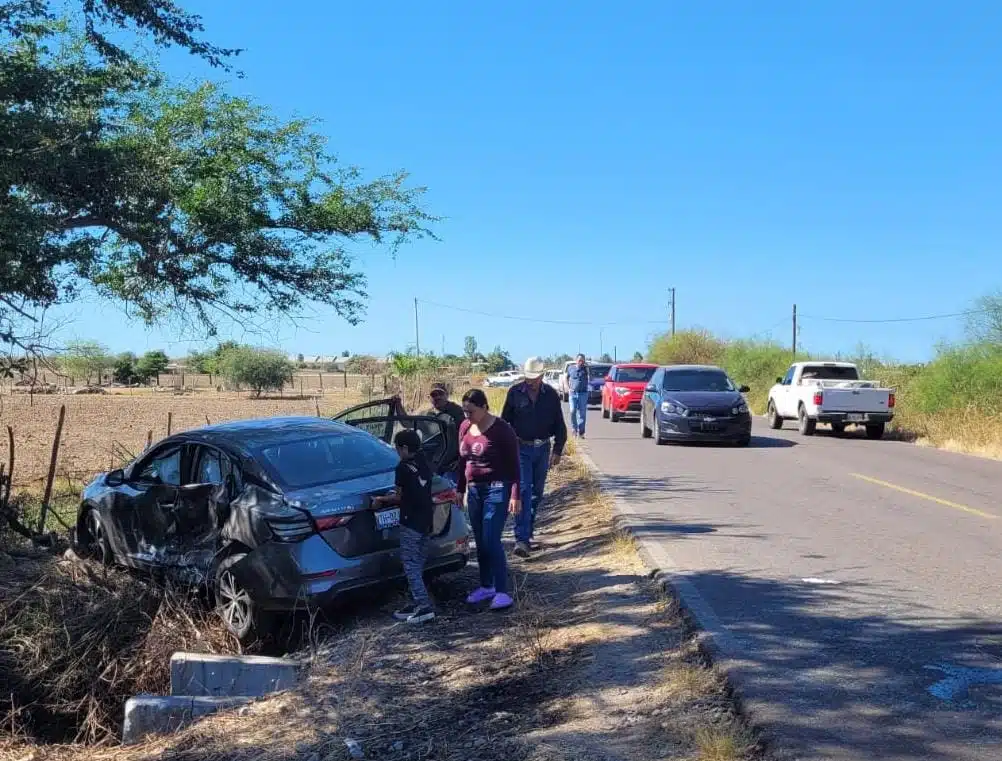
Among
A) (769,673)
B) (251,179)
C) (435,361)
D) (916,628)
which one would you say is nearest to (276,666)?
(769,673)

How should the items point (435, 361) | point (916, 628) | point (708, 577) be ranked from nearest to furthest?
point (916, 628), point (708, 577), point (435, 361)

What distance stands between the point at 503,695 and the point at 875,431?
19224 millimetres

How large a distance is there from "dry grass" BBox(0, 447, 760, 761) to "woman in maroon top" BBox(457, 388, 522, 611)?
21 centimetres

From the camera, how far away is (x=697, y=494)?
12406 mm

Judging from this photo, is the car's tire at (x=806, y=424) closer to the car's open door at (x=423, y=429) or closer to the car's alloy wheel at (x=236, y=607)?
the car's open door at (x=423, y=429)

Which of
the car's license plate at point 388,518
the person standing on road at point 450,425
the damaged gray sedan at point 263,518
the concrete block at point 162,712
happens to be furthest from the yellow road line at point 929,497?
the concrete block at point 162,712

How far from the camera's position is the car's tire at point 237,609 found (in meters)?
6.69

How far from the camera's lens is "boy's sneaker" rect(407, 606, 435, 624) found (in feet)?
22.2

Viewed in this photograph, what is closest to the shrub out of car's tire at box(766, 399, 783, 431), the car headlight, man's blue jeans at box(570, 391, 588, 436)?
car's tire at box(766, 399, 783, 431)

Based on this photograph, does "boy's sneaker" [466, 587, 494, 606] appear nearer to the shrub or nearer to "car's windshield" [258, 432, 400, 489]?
"car's windshield" [258, 432, 400, 489]

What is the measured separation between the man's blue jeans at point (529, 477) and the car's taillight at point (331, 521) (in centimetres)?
247

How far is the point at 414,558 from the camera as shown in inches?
266

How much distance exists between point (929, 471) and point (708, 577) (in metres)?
9.33

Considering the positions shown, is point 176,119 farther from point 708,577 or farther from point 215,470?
point 708,577
